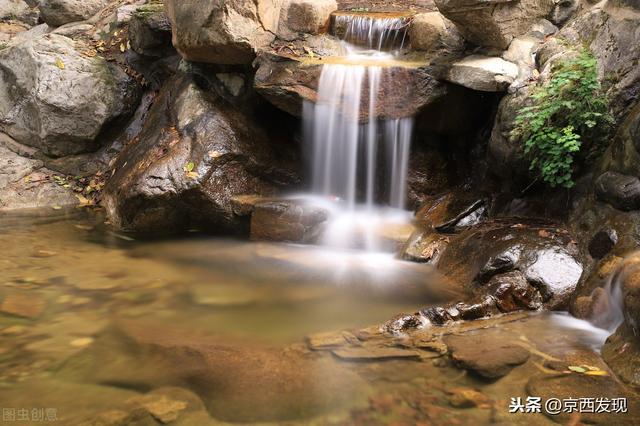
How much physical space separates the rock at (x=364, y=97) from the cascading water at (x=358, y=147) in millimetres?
84

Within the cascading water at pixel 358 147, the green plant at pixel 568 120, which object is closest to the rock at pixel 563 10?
the green plant at pixel 568 120

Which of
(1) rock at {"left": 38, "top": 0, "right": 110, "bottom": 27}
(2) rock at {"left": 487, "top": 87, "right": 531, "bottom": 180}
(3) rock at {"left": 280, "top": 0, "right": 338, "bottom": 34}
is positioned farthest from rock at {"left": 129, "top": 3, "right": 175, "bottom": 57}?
(2) rock at {"left": 487, "top": 87, "right": 531, "bottom": 180}

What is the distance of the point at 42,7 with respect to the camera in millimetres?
10344

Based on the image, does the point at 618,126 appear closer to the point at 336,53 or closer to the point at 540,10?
the point at 540,10

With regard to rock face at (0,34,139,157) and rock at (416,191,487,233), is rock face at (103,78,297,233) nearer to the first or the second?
rock face at (0,34,139,157)

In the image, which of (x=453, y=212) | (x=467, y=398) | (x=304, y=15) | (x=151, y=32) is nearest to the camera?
(x=467, y=398)

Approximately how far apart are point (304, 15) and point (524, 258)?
487 cm

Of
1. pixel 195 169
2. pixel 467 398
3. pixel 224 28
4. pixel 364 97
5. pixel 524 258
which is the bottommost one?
pixel 467 398

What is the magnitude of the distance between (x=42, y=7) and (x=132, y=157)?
5270 millimetres

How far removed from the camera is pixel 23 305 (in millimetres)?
4398

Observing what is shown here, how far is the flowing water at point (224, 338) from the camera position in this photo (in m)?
3.01

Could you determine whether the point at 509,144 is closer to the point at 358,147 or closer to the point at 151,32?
the point at 358,147

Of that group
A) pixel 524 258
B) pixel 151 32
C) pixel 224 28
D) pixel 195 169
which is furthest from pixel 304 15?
pixel 524 258

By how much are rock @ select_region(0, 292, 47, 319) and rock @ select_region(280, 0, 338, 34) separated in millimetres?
5038
